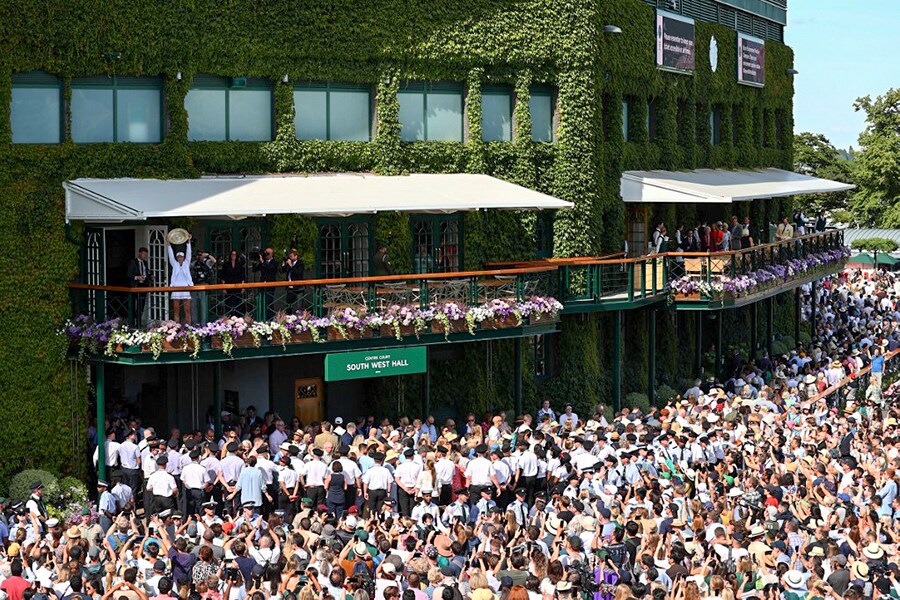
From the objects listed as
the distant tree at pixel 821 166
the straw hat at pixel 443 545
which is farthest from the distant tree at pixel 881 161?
the straw hat at pixel 443 545

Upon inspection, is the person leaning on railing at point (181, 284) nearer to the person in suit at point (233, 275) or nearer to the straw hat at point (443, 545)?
the person in suit at point (233, 275)

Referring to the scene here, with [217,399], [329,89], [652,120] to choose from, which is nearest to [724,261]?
[652,120]

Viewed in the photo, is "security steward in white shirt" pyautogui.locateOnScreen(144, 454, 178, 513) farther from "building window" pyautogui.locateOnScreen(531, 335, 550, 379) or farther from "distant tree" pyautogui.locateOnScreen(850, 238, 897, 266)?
"distant tree" pyautogui.locateOnScreen(850, 238, 897, 266)

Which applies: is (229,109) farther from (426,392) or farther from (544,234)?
(544,234)

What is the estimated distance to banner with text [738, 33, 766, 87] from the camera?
52.8 meters

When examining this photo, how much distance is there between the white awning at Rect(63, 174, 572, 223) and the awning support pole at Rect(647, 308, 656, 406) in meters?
7.01

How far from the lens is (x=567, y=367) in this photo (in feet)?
130

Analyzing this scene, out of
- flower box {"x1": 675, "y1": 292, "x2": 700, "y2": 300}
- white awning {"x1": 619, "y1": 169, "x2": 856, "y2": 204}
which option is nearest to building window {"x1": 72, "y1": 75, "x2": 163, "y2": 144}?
white awning {"x1": 619, "y1": 169, "x2": 856, "y2": 204}

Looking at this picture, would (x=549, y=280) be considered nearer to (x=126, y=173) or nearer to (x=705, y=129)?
(x=126, y=173)

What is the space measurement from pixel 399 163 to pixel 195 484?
41.5ft

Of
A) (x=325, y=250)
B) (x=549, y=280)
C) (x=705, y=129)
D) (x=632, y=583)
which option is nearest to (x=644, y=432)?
(x=549, y=280)

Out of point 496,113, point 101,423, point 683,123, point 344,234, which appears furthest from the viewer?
point 683,123

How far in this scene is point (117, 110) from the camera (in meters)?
32.1

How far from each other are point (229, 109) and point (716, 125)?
2252 cm
